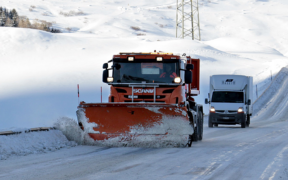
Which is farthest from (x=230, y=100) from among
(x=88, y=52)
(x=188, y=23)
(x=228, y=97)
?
(x=188, y=23)

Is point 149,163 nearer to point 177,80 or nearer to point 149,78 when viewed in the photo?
point 177,80

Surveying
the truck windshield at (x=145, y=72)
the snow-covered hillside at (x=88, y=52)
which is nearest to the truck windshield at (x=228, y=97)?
the snow-covered hillside at (x=88, y=52)

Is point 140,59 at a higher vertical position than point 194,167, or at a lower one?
higher

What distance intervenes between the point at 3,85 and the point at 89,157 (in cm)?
3245

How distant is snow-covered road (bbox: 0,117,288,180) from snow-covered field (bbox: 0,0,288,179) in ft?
0.06

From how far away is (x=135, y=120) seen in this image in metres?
11.8

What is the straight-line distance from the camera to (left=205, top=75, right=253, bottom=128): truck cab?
24297 mm

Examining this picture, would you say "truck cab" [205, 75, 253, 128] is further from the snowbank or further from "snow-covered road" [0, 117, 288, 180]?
the snowbank

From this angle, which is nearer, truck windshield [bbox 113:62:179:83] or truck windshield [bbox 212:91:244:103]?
truck windshield [bbox 113:62:179:83]

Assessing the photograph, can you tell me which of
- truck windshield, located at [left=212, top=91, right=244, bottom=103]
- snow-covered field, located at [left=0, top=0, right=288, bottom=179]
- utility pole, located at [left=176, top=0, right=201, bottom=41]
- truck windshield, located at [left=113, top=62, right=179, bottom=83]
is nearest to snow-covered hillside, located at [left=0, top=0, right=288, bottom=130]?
snow-covered field, located at [left=0, top=0, right=288, bottom=179]

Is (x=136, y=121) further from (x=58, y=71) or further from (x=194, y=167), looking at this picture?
(x=58, y=71)

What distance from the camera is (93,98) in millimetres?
37562

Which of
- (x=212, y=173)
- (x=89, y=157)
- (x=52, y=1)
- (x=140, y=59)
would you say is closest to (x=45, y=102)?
(x=140, y=59)

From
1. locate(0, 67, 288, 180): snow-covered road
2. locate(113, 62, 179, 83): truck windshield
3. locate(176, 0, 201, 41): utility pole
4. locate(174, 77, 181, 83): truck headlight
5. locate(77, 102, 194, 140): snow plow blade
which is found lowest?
locate(0, 67, 288, 180): snow-covered road
